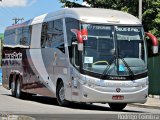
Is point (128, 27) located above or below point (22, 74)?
above

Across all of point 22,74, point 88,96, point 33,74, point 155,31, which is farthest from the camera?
point 155,31

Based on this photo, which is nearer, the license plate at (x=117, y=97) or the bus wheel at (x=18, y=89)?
the license plate at (x=117, y=97)

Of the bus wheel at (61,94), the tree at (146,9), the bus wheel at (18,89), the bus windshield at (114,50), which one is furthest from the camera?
the tree at (146,9)

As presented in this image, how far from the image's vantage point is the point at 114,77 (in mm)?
19109

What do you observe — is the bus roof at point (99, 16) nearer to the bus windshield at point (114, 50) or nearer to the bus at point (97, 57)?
the bus at point (97, 57)

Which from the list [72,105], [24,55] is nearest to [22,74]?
[24,55]

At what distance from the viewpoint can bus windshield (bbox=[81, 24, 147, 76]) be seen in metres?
19.1

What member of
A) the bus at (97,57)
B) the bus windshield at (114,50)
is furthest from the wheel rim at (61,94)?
the bus windshield at (114,50)

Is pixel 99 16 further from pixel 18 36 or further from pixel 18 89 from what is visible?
pixel 18 89

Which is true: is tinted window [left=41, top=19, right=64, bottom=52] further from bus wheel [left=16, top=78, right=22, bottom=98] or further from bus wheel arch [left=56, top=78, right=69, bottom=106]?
bus wheel [left=16, top=78, right=22, bottom=98]

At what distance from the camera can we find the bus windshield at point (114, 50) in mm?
19109

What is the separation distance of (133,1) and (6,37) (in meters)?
13.0

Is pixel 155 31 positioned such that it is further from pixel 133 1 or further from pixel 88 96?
pixel 88 96

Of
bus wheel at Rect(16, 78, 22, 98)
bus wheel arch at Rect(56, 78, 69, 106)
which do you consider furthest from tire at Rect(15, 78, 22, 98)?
bus wheel arch at Rect(56, 78, 69, 106)
